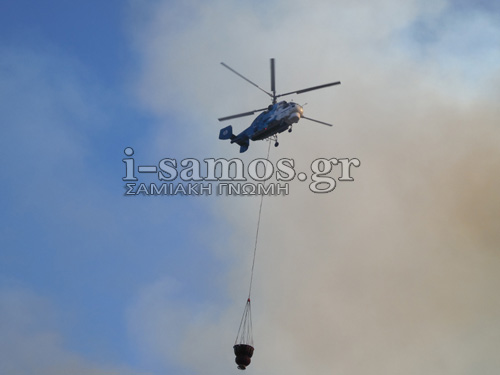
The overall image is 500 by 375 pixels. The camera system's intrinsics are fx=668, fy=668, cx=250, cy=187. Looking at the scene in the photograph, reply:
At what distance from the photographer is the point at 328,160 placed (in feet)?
253

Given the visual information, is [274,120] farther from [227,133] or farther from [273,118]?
[227,133]

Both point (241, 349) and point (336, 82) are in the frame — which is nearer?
point (241, 349)

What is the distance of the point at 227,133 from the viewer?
77.6 meters

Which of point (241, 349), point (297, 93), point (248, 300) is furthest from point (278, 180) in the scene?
point (241, 349)

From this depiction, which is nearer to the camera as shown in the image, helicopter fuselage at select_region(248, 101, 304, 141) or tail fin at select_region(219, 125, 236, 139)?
helicopter fuselage at select_region(248, 101, 304, 141)

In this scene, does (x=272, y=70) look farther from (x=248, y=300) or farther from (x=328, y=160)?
(x=248, y=300)

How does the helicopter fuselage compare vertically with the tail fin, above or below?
below

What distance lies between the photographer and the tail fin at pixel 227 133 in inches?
3035

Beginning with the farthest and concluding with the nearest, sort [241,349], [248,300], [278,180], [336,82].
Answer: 1. [278,180]
2. [336,82]
3. [248,300]
4. [241,349]

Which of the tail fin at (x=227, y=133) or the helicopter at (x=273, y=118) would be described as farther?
the tail fin at (x=227, y=133)

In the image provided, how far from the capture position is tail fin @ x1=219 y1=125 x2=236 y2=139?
253 feet

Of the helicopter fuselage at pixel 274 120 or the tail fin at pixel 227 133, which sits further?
the tail fin at pixel 227 133

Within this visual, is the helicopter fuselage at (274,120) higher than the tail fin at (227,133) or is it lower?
lower

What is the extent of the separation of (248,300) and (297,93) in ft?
71.0
